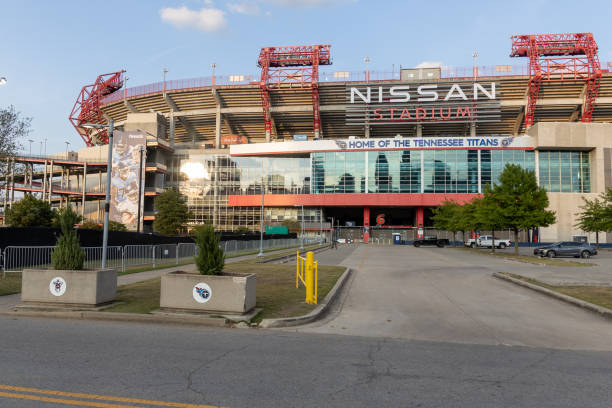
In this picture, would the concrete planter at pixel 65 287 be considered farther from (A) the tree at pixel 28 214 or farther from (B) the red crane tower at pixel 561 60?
(B) the red crane tower at pixel 561 60

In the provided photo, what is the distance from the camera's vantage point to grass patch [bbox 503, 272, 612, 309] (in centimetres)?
1141

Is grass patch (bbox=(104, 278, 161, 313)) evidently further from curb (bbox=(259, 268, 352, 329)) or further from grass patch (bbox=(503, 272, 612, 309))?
grass patch (bbox=(503, 272, 612, 309))

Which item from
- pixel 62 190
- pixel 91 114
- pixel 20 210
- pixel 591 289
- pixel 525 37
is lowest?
pixel 591 289

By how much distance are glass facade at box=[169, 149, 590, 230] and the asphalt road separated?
70.7 meters

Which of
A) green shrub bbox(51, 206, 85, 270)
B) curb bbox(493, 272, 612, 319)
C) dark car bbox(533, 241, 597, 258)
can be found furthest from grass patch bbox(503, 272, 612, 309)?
dark car bbox(533, 241, 597, 258)

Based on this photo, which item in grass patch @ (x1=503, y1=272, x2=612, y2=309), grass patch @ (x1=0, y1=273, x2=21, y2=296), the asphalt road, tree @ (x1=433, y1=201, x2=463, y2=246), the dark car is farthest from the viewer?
tree @ (x1=433, y1=201, x2=463, y2=246)

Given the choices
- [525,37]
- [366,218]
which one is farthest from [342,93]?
[525,37]

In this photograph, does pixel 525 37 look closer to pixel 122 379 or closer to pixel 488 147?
pixel 488 147

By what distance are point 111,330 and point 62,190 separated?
7922 cm

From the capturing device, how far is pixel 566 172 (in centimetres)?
7162

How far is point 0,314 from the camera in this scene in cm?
954

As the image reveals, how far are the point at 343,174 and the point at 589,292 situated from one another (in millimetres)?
65527

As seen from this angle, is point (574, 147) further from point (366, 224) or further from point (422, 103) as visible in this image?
point (366, 224)

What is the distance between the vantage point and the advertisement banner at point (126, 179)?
233 feet
